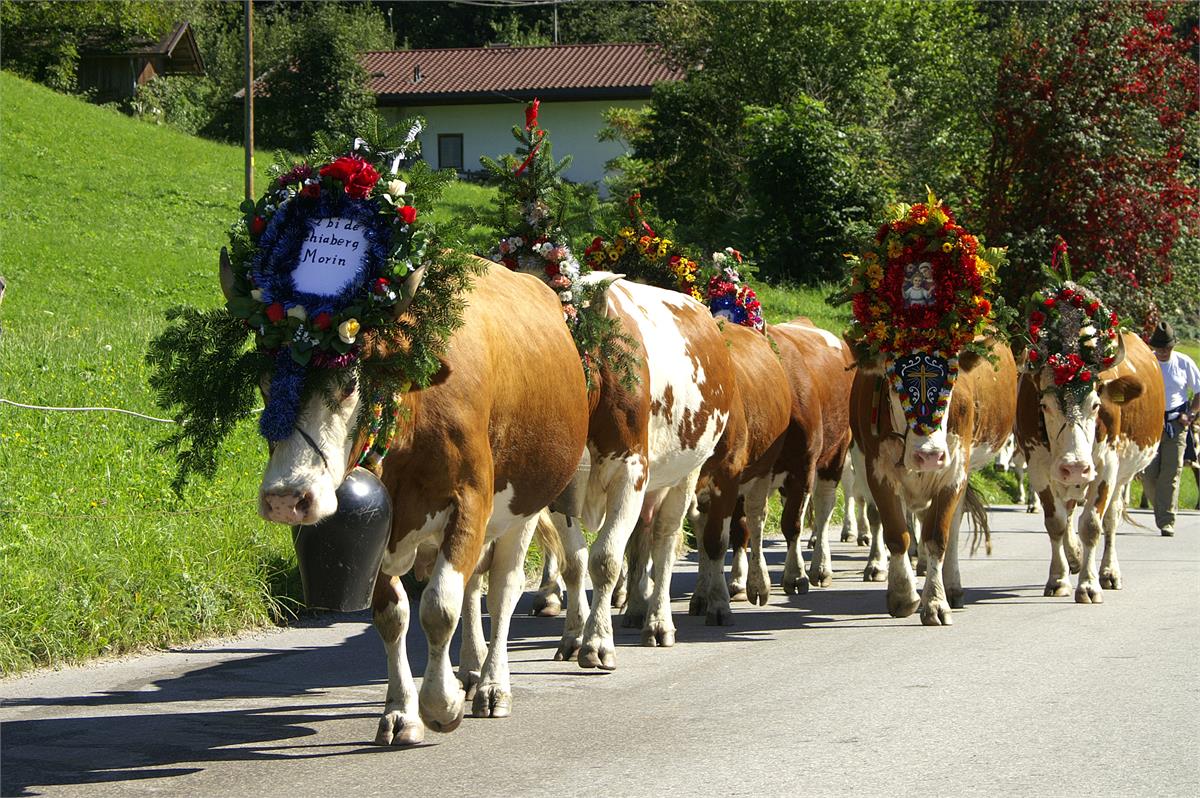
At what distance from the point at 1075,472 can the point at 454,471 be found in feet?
22.6

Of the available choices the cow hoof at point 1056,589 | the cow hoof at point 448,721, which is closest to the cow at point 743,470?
the cow hoof at point 1056,589

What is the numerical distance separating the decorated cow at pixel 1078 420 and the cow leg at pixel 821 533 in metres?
1.72

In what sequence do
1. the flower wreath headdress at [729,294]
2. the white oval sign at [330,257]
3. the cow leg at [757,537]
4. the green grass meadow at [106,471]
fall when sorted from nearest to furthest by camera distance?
the white oval sign at [330,257], the green grass meadow at [106,471], the cow leg at [757,537], the flower wreath headdress at [729,294]

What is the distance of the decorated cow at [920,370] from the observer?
10516mm

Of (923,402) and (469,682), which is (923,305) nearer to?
(923,402)

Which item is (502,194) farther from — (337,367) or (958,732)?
(958,732)

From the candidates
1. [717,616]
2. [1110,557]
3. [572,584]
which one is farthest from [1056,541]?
[572,584]

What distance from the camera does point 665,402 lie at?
30.2 feet

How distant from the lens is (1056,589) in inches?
478

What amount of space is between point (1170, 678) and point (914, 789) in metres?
3.14

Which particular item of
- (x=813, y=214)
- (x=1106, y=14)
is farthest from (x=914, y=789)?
(x=813, y=214)

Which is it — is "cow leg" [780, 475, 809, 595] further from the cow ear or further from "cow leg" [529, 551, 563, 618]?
the cow ear

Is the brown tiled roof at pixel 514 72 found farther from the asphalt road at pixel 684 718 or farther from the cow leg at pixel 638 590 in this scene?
the asphalt road at pixel 684 718

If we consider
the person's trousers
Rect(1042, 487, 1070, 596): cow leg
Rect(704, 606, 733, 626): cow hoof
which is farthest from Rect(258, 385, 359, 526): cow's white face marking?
the person's trousers
